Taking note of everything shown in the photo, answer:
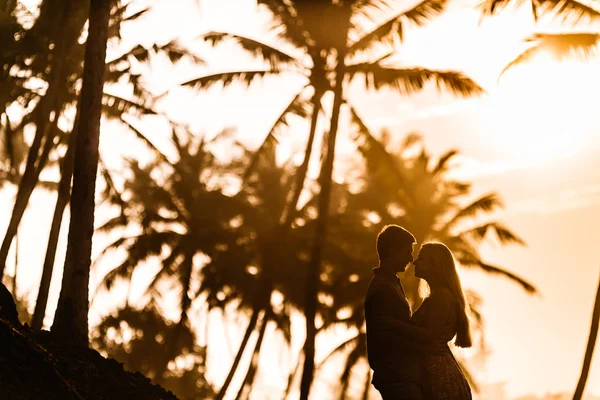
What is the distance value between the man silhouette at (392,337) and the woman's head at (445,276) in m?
0.15

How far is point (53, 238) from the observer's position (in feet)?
61.9

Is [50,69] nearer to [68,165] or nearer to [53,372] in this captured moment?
[68,165]

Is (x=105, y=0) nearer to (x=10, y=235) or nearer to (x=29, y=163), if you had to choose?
(x=29, y=163)

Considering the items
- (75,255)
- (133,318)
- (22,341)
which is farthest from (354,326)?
(22,341)

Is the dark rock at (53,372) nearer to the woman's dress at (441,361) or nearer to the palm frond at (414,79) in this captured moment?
the woman's dress at (441,361)

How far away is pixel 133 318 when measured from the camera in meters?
34.0

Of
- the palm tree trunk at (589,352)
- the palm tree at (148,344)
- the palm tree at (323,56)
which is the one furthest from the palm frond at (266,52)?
the palm tree at (148,344)

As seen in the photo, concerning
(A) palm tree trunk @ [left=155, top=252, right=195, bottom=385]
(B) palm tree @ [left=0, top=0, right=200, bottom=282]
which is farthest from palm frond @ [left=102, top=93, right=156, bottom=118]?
(A) palm tree trunk @ [left=155, top=252, right=195, bottom=385]

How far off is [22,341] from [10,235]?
12.4 meters

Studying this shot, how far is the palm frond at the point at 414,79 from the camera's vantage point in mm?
17328

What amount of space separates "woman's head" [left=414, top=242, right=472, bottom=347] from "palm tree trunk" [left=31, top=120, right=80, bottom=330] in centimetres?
1417

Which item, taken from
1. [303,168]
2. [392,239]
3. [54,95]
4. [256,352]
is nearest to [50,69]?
[54,95]

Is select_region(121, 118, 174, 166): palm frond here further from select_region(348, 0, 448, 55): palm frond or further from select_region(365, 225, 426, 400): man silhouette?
select_region(365, 225, 426, 400): man silhouette

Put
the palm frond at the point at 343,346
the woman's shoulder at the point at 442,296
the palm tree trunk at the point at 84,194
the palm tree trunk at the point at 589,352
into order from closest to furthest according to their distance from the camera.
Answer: the woman's shoulder at the point at 442,296 → the palm tree trunk at the point at 84,194 → the palm tree trunk at the point at 589,352 → the palm frond at the point at 343,346
